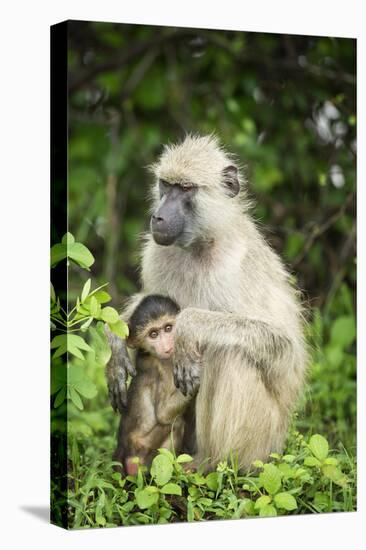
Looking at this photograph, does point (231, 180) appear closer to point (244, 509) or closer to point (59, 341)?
point (59, 341)

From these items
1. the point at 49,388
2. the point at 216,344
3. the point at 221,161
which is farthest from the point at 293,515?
the point at 221,161

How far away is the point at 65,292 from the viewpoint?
692 cm

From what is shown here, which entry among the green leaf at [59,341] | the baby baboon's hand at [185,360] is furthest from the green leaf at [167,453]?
the green leaf at [59,341]

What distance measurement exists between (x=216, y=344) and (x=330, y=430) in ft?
6.82

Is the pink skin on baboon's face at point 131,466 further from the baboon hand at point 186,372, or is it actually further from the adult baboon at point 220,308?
the baboon hand at point 186,372

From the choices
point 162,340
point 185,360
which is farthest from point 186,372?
point 162,340

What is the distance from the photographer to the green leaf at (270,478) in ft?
24.7

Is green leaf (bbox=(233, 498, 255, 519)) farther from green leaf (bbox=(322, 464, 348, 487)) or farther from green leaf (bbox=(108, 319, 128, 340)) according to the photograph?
green leaf (bbox=(108, 319, 128, 340))

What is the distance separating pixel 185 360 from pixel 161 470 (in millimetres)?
709

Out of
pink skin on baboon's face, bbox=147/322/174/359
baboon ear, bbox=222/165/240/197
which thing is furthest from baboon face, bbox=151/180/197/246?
pink skin on baboon's face, bbox=147/322/174/359

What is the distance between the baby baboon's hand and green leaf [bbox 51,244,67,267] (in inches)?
33.5

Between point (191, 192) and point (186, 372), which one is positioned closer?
point (186, 372)

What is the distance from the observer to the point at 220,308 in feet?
24.3

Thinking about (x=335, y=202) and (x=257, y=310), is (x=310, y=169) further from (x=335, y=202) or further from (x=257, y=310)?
(x=257, y=310)
